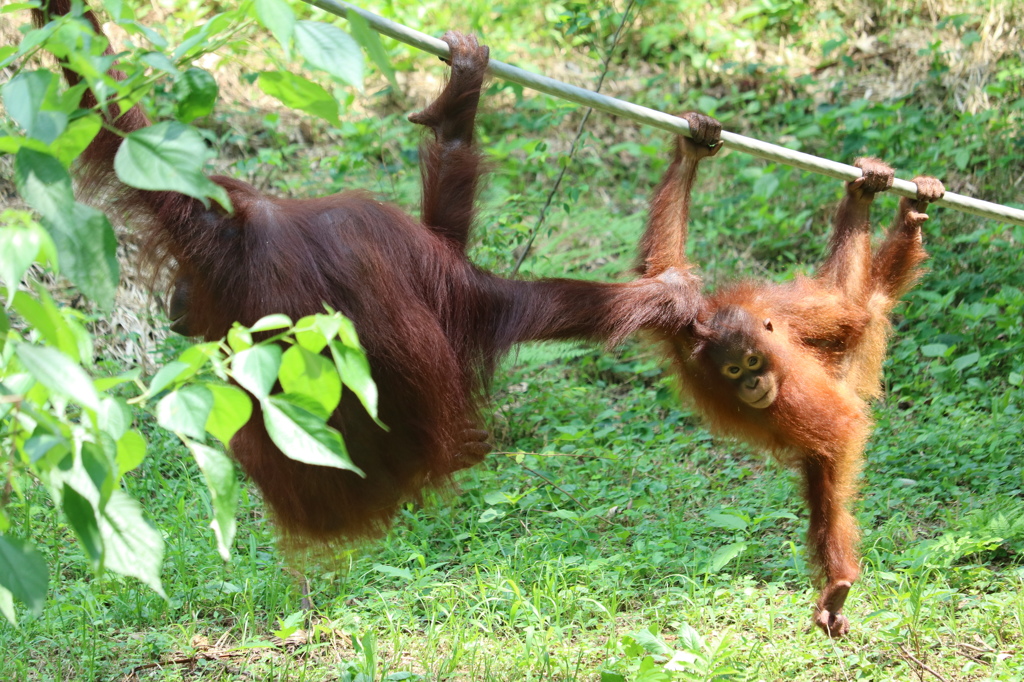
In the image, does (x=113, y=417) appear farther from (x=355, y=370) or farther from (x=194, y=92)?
(x=194, y=92)

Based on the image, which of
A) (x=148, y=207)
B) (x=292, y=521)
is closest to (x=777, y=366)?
(x=292, y=521)

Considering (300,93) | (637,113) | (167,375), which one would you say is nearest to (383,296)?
(637,113)

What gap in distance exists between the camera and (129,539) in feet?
4.27

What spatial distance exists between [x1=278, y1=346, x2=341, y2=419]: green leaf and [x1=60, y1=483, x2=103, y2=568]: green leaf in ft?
0.99

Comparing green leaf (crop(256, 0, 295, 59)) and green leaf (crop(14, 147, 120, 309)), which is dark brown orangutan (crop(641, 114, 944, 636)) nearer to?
green leaf (crop(256, 0, 295, 59))

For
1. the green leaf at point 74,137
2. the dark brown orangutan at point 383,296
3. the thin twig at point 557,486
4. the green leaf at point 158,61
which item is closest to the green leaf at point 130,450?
the green leaf at point 74,137

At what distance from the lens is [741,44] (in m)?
7.90

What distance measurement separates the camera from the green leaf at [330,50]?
4.29ft

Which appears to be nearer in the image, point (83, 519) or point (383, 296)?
point (83, 519)

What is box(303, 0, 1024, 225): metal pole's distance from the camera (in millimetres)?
2805

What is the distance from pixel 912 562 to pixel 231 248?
9.05 ft

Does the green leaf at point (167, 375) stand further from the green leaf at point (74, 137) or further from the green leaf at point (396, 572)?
the green leaf at point (396, 572)

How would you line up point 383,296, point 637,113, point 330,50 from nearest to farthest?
point 330,50, point 383,296, point 637,113

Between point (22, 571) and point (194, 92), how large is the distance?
0.75 metres
